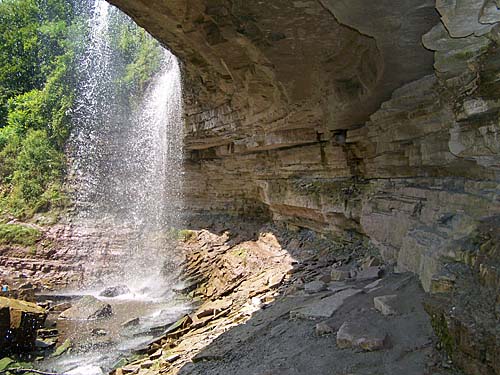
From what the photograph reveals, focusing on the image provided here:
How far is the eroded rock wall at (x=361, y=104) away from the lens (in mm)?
3842

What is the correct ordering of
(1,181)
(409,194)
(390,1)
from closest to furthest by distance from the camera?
1. (390,1)
2. (409,194)
3. (1,181)

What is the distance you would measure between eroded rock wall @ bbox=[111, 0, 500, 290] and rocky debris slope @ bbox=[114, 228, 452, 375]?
51 cm

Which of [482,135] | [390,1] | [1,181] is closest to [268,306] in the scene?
[482,135]

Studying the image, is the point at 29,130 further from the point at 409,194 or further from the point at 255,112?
the point at 409,194

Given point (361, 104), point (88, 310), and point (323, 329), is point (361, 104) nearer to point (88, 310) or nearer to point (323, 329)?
point (323, 329)

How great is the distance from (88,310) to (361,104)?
808 centimetres

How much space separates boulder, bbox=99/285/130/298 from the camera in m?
12.1

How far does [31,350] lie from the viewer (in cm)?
841

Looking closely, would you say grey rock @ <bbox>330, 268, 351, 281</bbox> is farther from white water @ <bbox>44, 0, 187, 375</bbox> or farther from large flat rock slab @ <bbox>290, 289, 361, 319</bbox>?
white water @ <bbox>44, 0, 187, 375</bbox>

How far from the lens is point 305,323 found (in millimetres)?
5102

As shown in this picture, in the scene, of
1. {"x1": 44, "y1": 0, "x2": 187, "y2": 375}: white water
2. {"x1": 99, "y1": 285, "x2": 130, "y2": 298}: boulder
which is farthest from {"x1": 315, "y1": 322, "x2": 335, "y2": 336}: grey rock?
{"x1": 99, "y1": 285, "x2": 130, "y2": 298}: boulder

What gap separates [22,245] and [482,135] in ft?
49.1

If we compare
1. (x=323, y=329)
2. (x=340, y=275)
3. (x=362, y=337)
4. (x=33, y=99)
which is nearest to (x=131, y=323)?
(x=340, y=275)

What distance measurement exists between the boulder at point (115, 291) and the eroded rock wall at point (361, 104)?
5.18m
